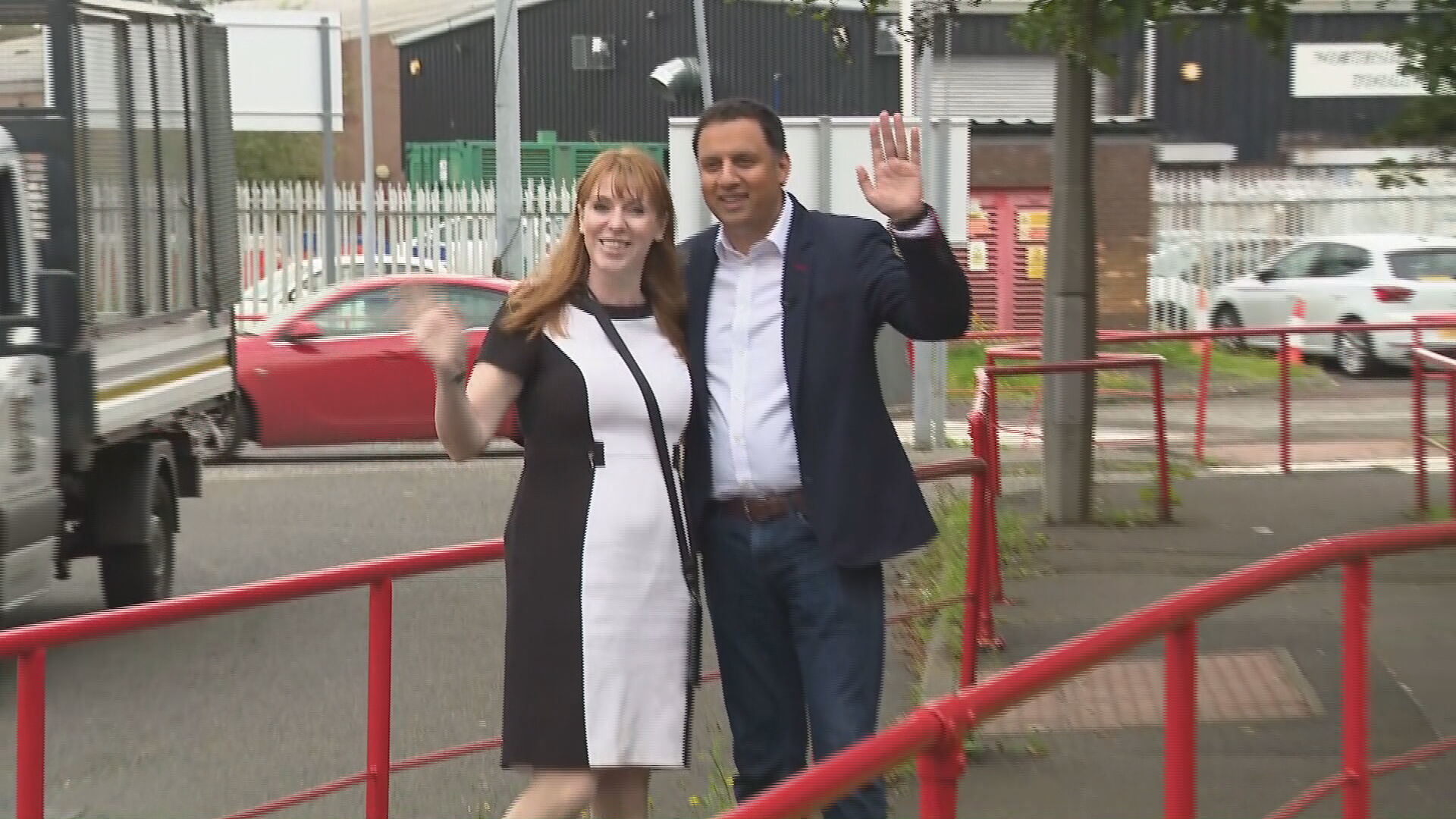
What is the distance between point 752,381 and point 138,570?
6426mm

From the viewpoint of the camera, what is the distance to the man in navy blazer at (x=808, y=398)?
4047 mm

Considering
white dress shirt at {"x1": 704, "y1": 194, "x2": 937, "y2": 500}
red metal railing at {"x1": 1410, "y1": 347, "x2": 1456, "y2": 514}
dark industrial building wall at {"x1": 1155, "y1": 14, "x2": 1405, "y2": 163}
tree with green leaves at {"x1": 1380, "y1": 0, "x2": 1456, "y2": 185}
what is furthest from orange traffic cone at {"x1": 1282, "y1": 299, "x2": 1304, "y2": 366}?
white dress shirt at {"x1": 704, "y1": 194, "x2": 937, "y2": 500}

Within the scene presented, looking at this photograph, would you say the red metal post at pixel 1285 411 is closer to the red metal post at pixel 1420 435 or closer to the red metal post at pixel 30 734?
the red metal post at pixel 1420 435

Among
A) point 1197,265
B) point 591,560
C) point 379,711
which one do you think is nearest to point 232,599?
point 379,711

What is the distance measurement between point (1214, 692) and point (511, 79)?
1597cm

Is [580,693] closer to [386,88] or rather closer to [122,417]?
[122,417]

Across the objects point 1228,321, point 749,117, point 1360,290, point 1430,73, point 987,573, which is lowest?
point 1228,321

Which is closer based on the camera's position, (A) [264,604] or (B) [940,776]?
(B) [940,776]

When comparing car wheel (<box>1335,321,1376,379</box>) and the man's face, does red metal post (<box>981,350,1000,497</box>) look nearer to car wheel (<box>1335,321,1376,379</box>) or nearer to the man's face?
the man's face

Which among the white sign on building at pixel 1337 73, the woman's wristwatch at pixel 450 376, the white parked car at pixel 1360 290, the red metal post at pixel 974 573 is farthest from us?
the white sign on building at pixel 1337 73

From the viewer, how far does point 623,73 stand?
1686 inches

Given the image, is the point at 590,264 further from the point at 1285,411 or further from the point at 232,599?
the point at 1285,411

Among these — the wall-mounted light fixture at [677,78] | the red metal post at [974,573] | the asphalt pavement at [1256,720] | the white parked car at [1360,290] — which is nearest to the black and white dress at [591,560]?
the asphalt pavement at [1256,720]

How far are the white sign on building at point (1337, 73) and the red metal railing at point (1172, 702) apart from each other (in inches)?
1436
